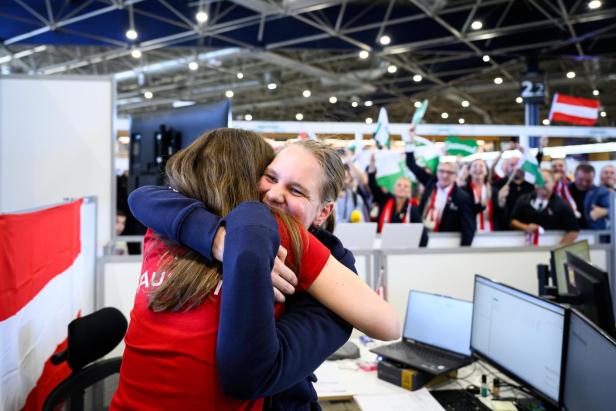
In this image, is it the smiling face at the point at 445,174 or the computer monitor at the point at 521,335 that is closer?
the computer monitor at the point at 521,335

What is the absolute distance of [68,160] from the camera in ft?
9.46

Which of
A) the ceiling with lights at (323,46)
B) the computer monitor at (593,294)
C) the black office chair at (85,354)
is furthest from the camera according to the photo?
the ceiling with lights at (323,46)

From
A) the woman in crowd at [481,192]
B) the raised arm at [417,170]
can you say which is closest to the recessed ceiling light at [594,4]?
the woman in crowd at [481,192]

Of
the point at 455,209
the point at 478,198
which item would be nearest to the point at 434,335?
the point at 455,209

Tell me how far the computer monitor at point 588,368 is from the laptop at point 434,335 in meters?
0.59

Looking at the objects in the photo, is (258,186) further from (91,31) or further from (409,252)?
(91,31)

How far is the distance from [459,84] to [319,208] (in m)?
11.6

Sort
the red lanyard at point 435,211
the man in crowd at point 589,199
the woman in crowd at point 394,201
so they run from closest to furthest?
the woman in crowd at point 394,201 < the red lanyard at point 435,211 < the man in crowd at point 589,199

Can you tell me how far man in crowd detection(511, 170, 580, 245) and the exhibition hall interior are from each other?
23mm

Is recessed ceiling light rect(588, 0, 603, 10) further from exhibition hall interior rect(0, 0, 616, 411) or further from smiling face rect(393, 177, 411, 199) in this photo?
smiling face rect(393, 177, 411, 199)

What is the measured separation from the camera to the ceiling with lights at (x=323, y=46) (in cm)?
702

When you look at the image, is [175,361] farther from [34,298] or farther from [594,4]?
[594,4]

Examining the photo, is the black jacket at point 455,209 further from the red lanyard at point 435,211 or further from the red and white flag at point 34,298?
the red and white flag at point 34,298

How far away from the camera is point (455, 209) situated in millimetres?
5004
